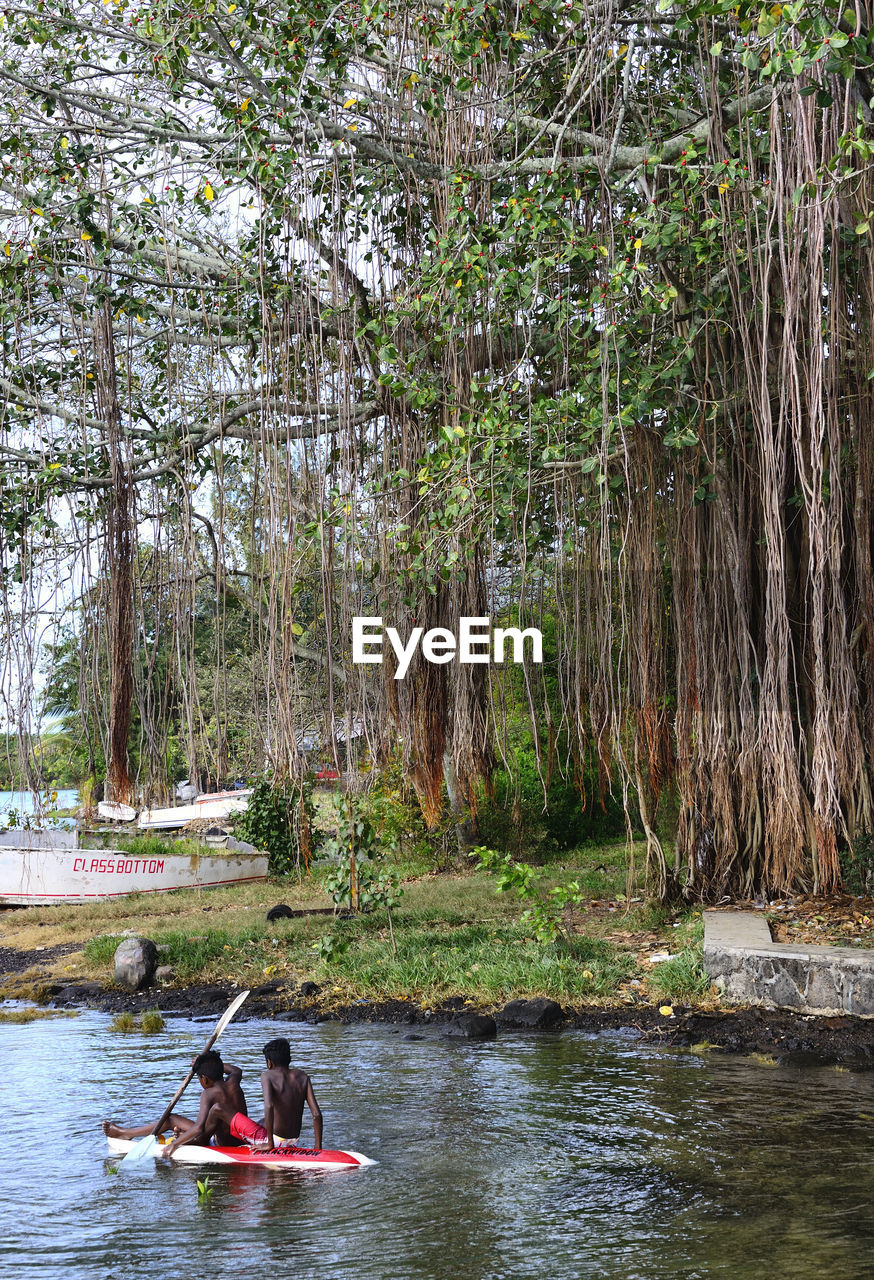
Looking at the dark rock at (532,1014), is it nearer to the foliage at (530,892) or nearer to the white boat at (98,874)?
the foliage at (530,892)

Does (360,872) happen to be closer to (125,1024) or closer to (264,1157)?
(125,1024)

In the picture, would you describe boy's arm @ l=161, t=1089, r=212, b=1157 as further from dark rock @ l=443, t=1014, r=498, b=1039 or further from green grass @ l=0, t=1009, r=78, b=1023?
green grass @ l=0, t=1009, r=78, b=1023

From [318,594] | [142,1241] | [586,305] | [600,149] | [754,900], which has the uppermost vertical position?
[600,149]

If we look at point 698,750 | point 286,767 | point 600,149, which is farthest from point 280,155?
point 698,750

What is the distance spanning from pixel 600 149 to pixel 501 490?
1809 mm

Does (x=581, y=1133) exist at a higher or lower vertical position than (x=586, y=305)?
lower

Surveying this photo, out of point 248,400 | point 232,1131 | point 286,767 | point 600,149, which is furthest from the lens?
point 248,400

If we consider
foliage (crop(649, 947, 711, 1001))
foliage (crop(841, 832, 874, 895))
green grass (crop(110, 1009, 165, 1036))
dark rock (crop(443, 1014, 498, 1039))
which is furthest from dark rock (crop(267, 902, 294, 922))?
foliage (crop(841, 832, 874, 895))

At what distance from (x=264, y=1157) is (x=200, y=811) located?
46.2ft

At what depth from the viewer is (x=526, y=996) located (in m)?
7.44

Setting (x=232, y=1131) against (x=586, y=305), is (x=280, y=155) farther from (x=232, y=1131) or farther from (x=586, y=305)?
(x=232, y=1131)

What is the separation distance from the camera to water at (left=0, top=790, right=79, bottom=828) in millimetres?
5443

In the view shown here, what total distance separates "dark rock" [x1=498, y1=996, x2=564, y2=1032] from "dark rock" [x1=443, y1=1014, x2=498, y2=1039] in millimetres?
160

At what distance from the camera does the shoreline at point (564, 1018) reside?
243 inches
